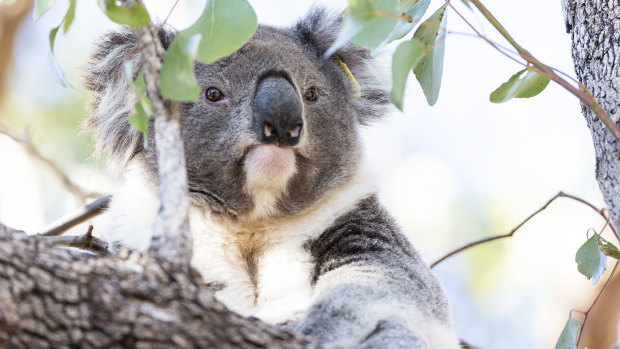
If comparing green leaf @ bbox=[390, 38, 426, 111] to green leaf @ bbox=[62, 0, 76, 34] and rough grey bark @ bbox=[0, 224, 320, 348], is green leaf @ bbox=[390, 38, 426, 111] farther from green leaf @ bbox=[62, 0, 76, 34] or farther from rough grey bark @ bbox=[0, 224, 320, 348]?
green leaf @ bbox=[62, 0, 76, 34]

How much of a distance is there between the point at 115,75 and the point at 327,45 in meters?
0.96

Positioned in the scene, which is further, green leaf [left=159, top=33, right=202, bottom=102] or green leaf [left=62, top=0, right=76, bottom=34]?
green leaf [left=62, top=0, right=76, bottom=34]

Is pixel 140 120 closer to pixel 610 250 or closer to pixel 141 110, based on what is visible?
pixel 141 110

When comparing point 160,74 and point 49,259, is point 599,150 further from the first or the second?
point 49,259

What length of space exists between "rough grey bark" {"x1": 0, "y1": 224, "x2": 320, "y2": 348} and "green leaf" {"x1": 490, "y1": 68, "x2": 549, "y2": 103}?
1.15 meters

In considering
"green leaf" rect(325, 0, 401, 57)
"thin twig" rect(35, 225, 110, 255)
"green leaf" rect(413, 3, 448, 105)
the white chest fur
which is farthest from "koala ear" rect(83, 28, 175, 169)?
"green leaf" rect(325, 0, 401, 57)

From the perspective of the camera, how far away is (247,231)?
295 centimetres

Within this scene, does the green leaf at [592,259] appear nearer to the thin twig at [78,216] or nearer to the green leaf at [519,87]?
the green leaf at [519,87]

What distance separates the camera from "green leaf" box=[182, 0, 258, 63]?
167cm

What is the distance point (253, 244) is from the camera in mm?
2936

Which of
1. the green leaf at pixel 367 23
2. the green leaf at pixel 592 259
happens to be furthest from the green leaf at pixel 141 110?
the green leaf at pixel 592 259

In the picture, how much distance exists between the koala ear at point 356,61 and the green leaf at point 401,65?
168cm

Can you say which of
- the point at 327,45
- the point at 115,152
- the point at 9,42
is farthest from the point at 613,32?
the point at 9,42

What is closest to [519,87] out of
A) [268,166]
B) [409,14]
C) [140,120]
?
[409,14]
